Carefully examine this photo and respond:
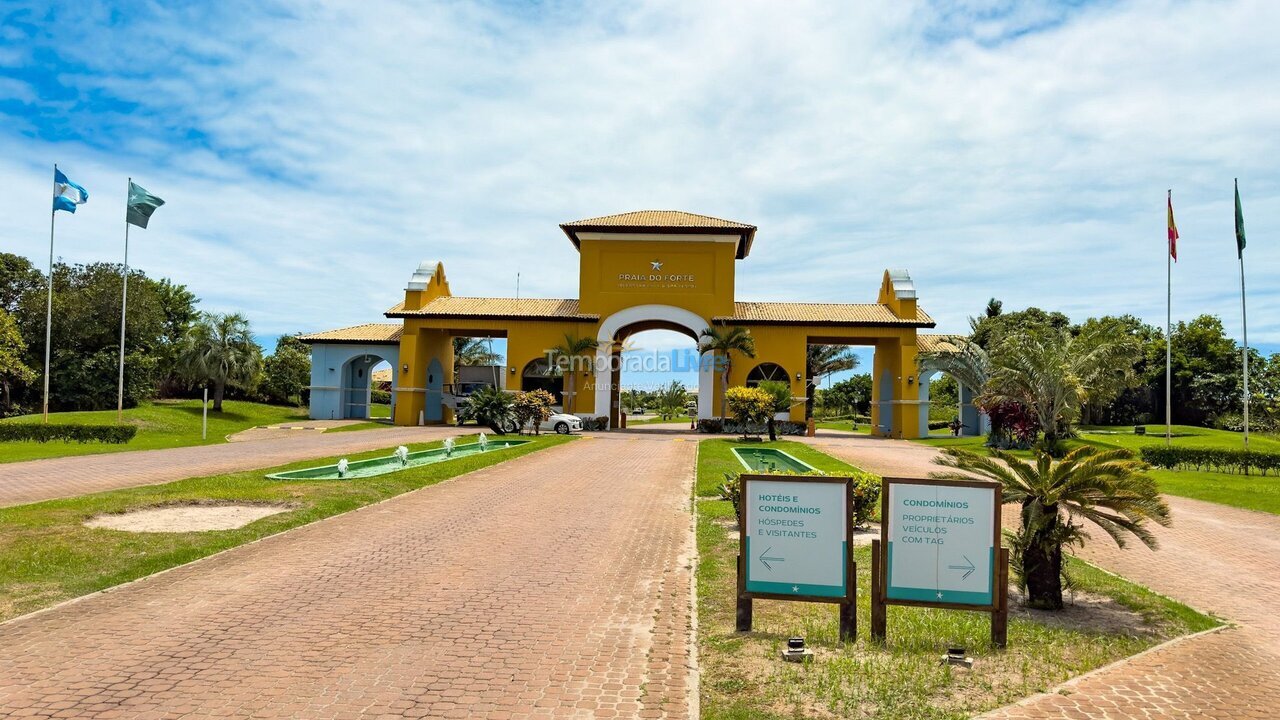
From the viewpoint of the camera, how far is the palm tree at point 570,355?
118ft

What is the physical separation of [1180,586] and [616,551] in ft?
19.5

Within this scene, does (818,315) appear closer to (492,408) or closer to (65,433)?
(492,408)

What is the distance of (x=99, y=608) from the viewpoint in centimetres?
642

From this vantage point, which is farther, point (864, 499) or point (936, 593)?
point (864, 499)

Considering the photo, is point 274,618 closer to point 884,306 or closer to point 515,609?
point 515,609

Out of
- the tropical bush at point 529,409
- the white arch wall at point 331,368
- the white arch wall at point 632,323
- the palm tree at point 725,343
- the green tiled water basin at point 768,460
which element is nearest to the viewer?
the green tiled water basin at point 768,460

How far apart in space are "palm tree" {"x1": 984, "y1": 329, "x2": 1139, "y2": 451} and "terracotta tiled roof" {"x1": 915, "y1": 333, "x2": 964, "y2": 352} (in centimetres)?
534

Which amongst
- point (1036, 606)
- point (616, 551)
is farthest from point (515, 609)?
point (1036, 606)

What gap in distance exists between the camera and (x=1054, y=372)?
2453 cm

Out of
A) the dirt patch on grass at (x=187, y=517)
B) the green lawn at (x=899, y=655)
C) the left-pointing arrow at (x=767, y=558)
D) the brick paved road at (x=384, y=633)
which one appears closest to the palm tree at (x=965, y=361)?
the brick paved road at (x=384, y=633)

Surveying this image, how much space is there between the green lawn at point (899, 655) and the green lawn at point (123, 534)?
540 centimetres

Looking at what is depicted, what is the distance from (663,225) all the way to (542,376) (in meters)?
9.23

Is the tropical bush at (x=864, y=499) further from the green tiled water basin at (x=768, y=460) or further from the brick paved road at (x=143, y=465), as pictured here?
the brick paved road at (x=143, y=465)

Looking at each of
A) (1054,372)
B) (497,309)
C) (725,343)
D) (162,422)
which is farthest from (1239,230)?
(162,422)
